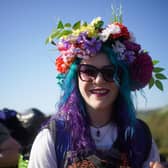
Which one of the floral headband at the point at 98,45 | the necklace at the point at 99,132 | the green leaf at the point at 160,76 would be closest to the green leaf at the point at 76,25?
the floral headband at the point at 98,45

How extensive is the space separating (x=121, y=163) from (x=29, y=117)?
1.84m

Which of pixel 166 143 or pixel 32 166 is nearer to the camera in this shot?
pixel 32 166

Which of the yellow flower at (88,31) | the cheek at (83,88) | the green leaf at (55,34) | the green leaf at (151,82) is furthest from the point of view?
the green leaf at (151,82)

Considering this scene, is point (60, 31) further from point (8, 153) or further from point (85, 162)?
point (8, 153)

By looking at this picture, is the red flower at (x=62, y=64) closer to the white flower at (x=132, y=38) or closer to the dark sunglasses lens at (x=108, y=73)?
the dark sunglasses lens at (x=108, y=73)

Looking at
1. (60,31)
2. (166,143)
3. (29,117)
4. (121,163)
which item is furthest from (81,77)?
(166,143)

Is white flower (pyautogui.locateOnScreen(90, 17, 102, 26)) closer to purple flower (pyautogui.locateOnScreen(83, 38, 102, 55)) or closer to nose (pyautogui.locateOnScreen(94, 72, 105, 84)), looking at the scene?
purple flower (pyautogui.locateOnScreen(83, 38, 102, 55))

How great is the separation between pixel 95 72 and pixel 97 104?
22 cm

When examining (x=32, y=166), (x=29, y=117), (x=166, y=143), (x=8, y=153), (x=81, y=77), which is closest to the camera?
(x=32, y=166)

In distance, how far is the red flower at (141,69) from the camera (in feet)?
8.34

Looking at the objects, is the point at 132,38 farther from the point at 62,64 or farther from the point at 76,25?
the point at 62,64

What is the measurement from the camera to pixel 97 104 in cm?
233

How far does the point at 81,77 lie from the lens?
2363 millimetres

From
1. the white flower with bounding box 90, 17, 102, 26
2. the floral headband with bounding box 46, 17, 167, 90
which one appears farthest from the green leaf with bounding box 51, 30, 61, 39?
the white flower with bounding box 90, 17, 102, 26
